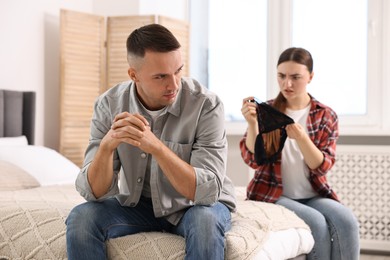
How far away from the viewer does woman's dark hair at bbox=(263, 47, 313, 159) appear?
8.96 ft

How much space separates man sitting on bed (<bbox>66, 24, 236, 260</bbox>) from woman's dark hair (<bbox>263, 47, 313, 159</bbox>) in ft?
1.83

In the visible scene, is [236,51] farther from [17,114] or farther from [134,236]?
[134,236]

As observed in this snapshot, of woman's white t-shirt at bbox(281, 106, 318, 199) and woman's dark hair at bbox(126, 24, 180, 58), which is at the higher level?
woman's dark hair at bbox(126, 24, 180, 58)

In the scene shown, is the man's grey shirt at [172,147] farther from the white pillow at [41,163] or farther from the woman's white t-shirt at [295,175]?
the white pillow at [41,163]

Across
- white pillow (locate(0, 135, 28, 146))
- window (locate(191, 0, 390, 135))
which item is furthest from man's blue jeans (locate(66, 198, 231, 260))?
window (locate(191, 0, 390, 135))

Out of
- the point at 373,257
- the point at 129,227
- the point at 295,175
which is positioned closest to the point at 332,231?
the point at 295,175

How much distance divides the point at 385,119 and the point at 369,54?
1.43 feet

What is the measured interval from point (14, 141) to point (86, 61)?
34.4 inches

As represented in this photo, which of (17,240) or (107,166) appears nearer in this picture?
(107,166)

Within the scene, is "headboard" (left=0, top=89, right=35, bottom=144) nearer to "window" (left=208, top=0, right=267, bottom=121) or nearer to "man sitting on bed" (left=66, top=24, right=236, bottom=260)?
"window" (left=208, top=0, right=267, bottom=121)

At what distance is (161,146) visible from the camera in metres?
1.90

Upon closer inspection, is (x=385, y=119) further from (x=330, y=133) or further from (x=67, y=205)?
(x=67, y=205)

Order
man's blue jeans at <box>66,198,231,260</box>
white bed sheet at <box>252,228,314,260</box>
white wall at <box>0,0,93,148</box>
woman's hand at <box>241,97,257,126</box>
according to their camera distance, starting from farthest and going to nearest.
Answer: white wall at <box>0,0,93,148</box> → woman's hand at <box>241,97,257,126</box> → white bed sheet at <box>252,228,314,260</box> → man's blue jeans at <box>66,198,231,260</box>

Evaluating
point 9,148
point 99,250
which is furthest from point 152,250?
point 9,148
